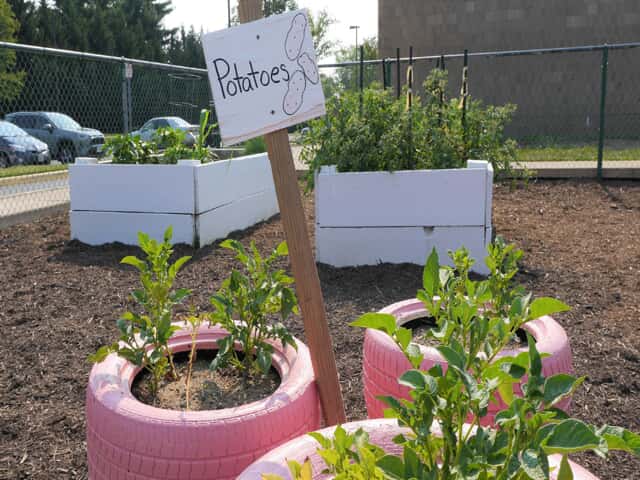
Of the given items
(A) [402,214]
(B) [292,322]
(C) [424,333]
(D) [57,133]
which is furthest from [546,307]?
(D) [57,133]

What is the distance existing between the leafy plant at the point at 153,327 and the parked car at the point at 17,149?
10.1 metres

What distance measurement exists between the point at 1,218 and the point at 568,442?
6.34m

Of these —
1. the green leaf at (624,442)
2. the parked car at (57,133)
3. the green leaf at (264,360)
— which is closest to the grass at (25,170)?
the parked car at (57,133)

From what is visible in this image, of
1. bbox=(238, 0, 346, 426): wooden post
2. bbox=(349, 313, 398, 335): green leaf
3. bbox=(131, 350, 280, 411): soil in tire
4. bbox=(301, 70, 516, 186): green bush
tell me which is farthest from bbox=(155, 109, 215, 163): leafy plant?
bbox=(349, 313, 398, 335): green leaf

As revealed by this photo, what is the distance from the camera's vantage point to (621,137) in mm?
13945

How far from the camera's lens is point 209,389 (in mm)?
1837

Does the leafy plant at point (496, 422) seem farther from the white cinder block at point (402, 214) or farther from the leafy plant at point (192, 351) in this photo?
the white cinder block at point (402, 214)

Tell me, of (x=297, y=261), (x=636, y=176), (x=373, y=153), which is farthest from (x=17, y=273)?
(x=636, y=176)

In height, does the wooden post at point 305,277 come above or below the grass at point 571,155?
above

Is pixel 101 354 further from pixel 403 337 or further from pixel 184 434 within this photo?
pixel 403 337

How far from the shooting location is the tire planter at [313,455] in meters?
1.25

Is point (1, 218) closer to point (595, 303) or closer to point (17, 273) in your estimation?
point (17, 273)

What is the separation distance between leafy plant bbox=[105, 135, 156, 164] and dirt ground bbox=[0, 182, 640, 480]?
84 cm

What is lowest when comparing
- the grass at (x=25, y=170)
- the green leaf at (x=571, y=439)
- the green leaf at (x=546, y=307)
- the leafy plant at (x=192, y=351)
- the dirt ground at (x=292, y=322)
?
the dirt ground at (x=292, y=322)
